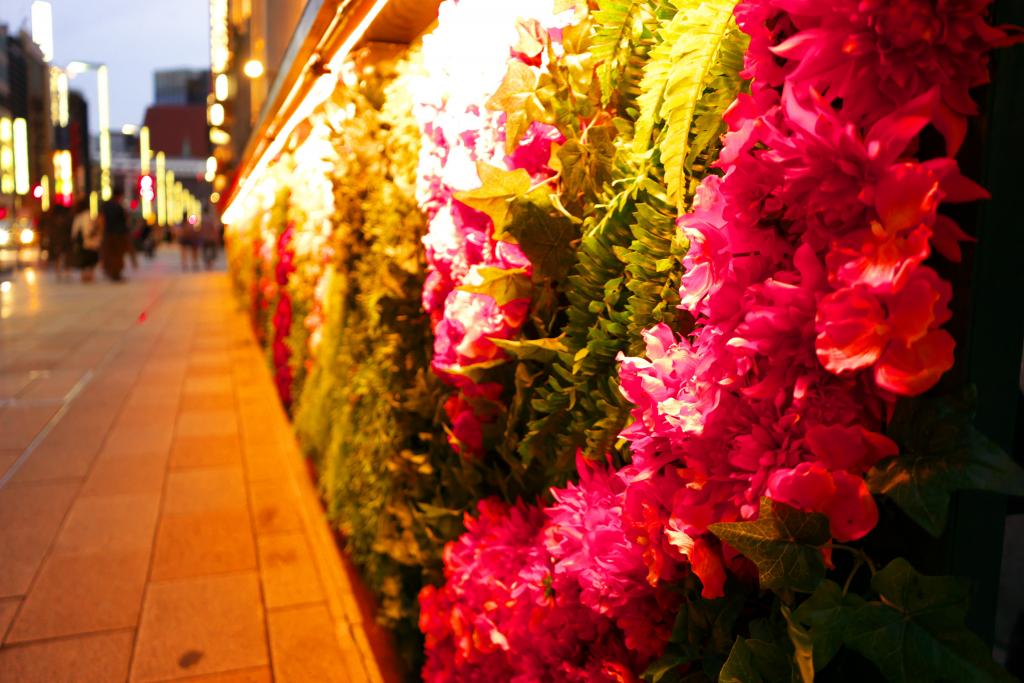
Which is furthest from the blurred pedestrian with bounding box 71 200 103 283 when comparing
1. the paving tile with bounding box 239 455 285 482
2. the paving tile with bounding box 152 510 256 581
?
the paving tile with bounding box 152 510 256 581

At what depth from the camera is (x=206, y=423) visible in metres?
6.42

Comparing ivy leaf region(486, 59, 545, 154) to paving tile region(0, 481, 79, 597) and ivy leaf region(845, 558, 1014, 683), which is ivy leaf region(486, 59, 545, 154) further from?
paving tile region(0, 481, 79, 597)

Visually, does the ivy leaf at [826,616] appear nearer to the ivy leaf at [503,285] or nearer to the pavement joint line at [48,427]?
the ivy leaf at [503,285]

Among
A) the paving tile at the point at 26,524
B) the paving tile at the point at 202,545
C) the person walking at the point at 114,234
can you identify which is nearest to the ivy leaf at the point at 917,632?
the paving tile at the point at 202,545

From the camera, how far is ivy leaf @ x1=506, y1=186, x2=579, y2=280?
1505 mm

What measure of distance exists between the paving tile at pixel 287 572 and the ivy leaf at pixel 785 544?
2.82 meters

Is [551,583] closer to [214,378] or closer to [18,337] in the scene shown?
[214,378]

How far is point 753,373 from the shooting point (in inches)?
39.8

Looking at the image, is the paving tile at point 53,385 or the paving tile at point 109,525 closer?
the paving tile at point 109,525

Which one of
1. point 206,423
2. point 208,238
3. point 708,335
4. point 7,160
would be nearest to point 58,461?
point 206,423

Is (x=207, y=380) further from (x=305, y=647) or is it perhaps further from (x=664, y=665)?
(x=664, y=665)

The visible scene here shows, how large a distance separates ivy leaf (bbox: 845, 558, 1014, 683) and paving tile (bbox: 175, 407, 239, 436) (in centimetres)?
571

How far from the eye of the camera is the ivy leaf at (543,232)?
4.94ft

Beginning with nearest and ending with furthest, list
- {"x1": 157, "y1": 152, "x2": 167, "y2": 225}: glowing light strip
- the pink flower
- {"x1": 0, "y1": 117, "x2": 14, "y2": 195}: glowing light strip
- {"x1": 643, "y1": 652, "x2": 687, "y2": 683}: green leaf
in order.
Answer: the pink flower → {"x1": 643, "y1": 652, "x2": 687, "y2": 683}: green leaf → {"x1": 0, "y1": 117, "x2": 14, "y2": 195}: glowing light strip → {"x1": 157, "y1": 152, "x2": 167, "y2": 225}: glowing light strip
